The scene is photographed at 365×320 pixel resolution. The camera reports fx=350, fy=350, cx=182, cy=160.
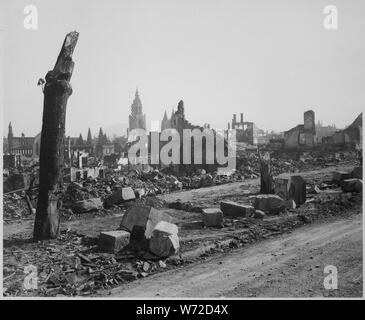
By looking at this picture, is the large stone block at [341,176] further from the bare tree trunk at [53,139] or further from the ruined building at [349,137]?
the ruined building at [349,137]

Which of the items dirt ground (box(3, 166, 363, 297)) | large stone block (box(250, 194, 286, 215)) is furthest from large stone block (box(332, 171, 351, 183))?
large stone block (box(250, 194, 286, 215))

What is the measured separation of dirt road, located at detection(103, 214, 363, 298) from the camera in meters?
5.73

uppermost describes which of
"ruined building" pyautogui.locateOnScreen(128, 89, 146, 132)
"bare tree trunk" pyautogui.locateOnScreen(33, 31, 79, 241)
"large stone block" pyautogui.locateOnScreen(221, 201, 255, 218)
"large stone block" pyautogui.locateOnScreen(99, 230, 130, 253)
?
"ruined building" pyautogui.locateOnScreen(128, 89, 146, 132)

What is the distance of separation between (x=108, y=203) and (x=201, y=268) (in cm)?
583

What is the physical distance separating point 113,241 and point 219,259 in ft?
7.18

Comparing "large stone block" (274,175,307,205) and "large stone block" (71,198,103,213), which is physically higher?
"large stone block" (274,175,307,205)

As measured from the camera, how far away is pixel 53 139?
25.5 ft

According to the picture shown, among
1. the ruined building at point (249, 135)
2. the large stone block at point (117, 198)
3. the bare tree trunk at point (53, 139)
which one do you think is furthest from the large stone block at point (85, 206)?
the ruined building at point (249, 135)

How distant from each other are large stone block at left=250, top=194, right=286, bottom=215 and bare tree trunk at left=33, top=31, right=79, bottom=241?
573 cm

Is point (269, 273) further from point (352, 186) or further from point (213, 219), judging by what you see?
point (352, 186)

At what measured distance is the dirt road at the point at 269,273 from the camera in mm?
5727

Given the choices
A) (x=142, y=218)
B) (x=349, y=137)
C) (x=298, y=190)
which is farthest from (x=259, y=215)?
(x=349, y=137)

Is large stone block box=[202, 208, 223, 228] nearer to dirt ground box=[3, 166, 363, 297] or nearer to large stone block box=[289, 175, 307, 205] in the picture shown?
dirt ground box=[3, 166, 363, 297]
